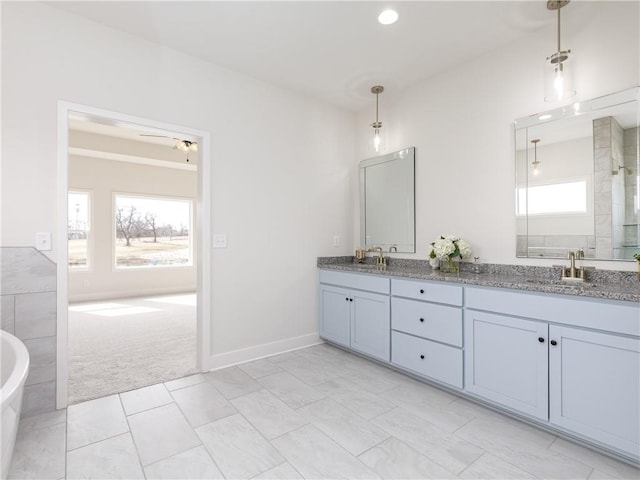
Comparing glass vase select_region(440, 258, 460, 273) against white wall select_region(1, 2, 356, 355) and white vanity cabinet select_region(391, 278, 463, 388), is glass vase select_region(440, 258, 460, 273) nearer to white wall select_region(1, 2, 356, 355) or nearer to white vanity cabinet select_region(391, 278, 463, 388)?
white vanity cabinet select_region(391, 278, 463, 388)

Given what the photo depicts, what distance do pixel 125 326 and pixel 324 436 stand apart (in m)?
3.63

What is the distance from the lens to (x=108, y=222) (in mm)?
6441

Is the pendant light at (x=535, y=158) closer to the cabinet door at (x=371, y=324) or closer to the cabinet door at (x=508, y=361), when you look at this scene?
the cabinet door at (x=508, y=361)

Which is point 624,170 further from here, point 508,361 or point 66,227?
point 66,227

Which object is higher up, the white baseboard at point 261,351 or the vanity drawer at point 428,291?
the vanity drawer at point 428,291

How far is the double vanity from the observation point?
→ 1712 millimetres

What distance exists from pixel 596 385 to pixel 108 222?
24.3ft

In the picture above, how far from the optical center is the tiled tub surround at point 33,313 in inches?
86.1

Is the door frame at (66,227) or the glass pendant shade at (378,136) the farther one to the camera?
the glass pendant shade at (378,136)

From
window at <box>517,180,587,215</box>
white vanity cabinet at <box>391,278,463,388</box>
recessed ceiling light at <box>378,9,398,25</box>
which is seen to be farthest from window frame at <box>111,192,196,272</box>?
window at <box>517,180,587,215</box>

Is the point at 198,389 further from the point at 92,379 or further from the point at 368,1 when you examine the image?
the point at 368,1

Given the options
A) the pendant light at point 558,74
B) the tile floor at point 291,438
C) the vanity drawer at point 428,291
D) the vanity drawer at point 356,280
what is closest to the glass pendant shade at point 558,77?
the pendant light at point 558,74

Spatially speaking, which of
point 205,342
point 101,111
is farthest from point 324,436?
point 101,111

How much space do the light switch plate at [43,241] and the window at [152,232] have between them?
15.7 ft
